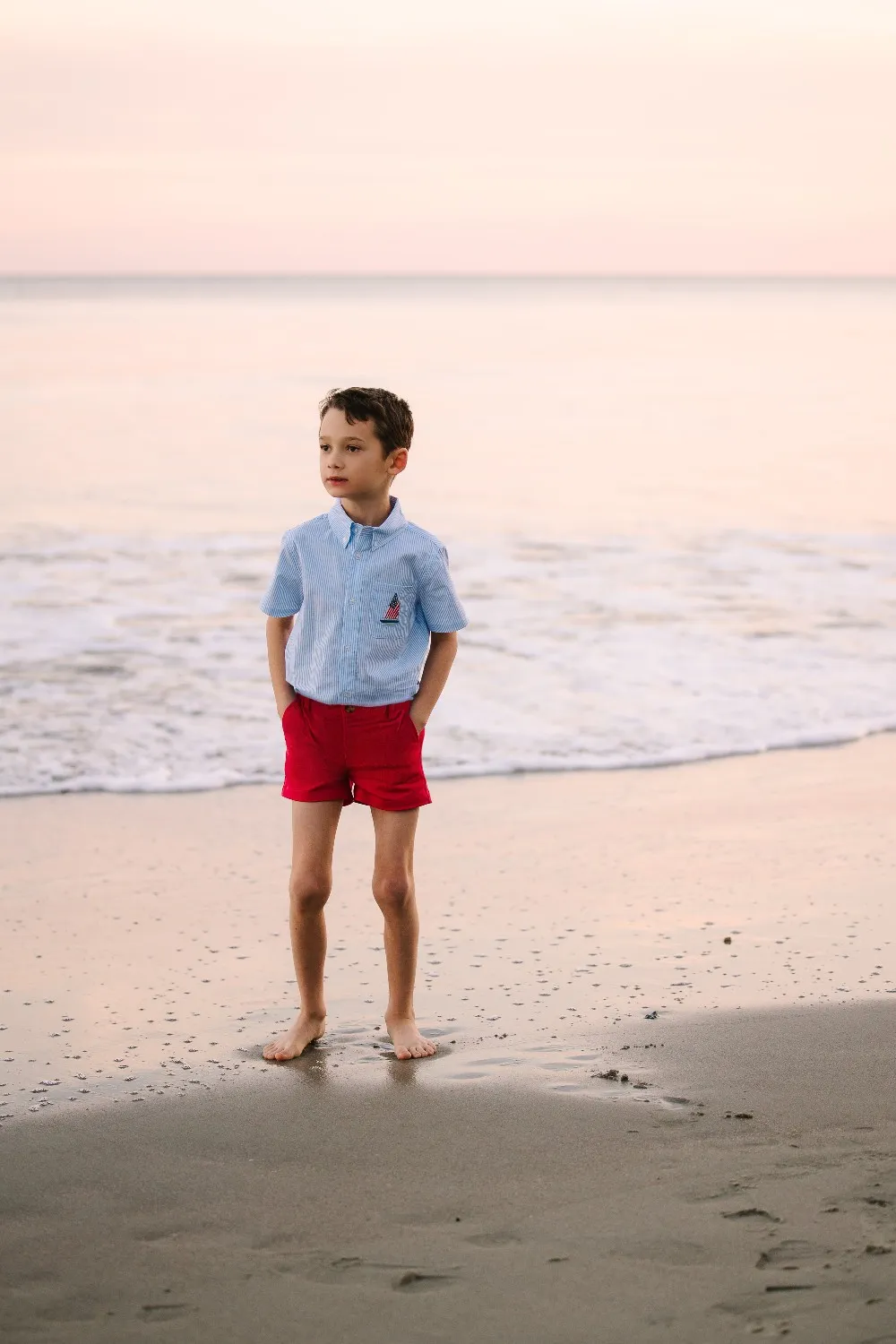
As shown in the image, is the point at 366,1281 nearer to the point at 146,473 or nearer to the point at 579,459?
the point at 146,473

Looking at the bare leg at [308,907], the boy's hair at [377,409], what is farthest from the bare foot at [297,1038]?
the boy's hair at [377,409]

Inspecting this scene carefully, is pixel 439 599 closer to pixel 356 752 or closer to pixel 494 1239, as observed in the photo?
pixel 356 752

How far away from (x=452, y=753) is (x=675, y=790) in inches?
41.3

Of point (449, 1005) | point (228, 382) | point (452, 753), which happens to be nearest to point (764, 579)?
point (452, 753)

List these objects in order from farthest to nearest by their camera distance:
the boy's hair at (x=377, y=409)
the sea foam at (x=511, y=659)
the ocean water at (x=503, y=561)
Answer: the ocean water at (x=503, y=561)
the sea foam at (x=511, y=659)
the boy's hair at (x=377, y=409)

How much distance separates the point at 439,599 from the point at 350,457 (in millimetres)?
385

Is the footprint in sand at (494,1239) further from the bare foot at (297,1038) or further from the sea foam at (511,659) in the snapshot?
the sea foam at (511,659)

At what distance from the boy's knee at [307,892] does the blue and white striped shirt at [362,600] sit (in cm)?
42

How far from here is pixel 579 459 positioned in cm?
2106

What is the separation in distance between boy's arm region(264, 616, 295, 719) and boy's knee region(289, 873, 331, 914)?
0.38 metres

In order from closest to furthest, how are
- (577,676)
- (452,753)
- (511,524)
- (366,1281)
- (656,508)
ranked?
(366,1281) < (452,753) < (577,676) < (511,524) < (656,508)

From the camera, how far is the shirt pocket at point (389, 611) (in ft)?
11.4

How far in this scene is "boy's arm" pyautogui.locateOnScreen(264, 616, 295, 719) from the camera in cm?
357

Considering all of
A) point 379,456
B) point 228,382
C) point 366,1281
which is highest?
point 228,382
